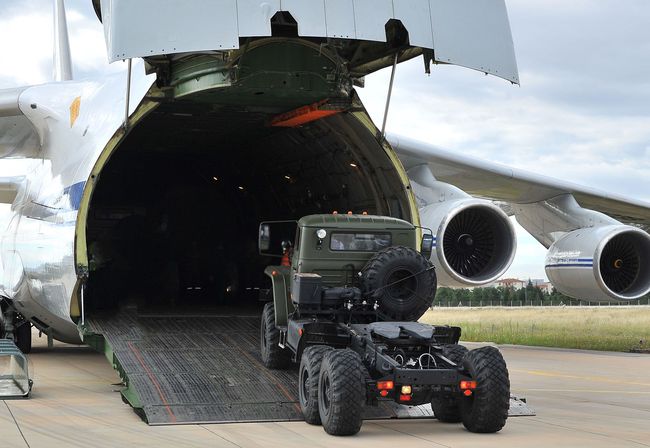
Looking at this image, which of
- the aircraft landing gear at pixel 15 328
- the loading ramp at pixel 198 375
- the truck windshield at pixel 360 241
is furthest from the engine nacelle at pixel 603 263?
the aircraft landing gear at pixel 15 328

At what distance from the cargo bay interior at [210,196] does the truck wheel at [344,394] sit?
367 centimetres

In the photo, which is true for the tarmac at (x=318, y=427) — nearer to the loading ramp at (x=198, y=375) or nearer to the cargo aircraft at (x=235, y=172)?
the loading ramp at (x=198, y=375)

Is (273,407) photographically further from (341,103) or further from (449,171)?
(449,171)

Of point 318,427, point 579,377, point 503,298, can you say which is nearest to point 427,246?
point 318,427

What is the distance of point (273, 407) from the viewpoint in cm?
966

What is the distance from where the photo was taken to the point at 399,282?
33.2 ft

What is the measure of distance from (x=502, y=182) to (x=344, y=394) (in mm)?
9889

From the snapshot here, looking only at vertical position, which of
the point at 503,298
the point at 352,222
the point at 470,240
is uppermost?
the point at 352,222

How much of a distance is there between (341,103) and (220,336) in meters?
3.36

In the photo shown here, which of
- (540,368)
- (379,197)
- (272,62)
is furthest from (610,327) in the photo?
(272,62)

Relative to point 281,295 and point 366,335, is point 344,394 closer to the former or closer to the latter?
point 366,335

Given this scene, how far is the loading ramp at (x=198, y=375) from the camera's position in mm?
9500

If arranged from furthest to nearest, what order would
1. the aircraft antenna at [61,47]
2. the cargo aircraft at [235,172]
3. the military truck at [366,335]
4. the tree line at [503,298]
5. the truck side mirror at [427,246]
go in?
the tree line at [503,298] < the aircraft antenna at [61,47] < the truck side mirror at [427,246] < the cargo aircraft at [235,172] < the military truck at [366,335]

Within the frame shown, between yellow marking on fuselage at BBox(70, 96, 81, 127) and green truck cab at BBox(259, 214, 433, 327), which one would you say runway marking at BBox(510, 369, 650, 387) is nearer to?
green truck cab at BBox(259, 214, 433, 327)
